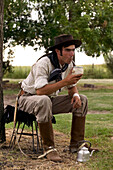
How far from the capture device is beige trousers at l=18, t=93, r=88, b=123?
13.6 ft

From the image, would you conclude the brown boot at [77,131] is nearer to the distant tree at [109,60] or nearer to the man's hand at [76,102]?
the man's hand at [76,102]

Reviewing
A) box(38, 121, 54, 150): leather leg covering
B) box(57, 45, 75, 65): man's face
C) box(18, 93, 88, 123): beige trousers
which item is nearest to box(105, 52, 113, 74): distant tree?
box(18, 93, 88, 123): beige trousers

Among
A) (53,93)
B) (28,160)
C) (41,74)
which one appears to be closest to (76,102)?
(53,93)

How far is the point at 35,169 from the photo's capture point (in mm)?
3867

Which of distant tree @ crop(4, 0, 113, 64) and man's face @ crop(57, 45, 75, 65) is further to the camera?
distant tree @ crop(4, 0, 113, 64)

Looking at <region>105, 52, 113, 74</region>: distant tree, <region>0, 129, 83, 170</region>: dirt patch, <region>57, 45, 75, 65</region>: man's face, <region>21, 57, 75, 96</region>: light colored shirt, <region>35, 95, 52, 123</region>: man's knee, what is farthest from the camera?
<region>105, 52, 113, 74</region>: distant tree

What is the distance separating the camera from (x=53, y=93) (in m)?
4.65

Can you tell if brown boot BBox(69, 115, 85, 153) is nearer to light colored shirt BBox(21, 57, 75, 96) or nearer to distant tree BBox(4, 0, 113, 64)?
light colored shirt BBox(21, 57, 75, 96)

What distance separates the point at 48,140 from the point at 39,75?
89 centimetres

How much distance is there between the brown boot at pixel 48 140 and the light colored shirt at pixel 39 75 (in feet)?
1.76

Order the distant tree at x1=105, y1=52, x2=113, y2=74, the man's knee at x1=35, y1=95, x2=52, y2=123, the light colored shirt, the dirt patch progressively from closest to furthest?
the dirt patch → the man's knee at x1=35, y1=95, x2=52, y2=123 → the light colored shirt → the distant tree at x1=105, y1=52, x2=113, y2=74

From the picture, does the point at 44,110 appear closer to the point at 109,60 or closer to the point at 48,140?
the point at 48,140

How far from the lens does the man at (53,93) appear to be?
13.8 ft

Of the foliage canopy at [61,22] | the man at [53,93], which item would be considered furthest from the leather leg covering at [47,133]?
the foliage canopy at [61,22]
